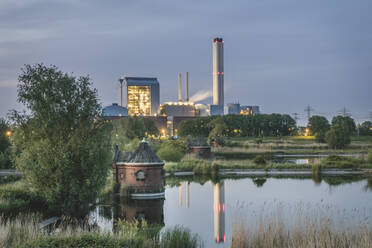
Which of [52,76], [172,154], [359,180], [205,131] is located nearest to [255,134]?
[205,131]

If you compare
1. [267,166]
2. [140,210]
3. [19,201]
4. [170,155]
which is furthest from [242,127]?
[19,201]

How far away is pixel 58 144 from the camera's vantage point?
769 inches

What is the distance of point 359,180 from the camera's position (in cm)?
3550

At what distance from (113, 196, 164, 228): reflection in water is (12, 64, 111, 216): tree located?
232 centimetres

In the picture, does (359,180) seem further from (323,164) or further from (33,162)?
(33,162)

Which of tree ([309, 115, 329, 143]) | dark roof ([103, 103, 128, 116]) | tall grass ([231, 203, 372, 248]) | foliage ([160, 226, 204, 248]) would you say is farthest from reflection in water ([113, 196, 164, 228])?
dark roof ([103, 103, 128, 116])

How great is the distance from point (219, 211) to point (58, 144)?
9096 millimetres

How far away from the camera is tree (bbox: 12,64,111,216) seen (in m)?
19.2

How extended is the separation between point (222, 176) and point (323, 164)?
1123cm

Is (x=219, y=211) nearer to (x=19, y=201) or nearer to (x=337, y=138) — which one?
(x=19, y=201)

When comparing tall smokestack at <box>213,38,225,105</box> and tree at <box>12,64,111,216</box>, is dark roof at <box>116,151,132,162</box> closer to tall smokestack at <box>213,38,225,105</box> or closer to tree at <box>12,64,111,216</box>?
tree at <box>12,64,111,216</box>

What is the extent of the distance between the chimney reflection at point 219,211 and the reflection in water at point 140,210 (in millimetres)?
2665

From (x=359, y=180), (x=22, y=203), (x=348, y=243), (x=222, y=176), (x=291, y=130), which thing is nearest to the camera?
(x=348, y=243)

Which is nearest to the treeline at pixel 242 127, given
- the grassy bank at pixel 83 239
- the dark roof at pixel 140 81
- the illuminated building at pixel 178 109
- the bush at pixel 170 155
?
the illuminated building at pixel 178 109
